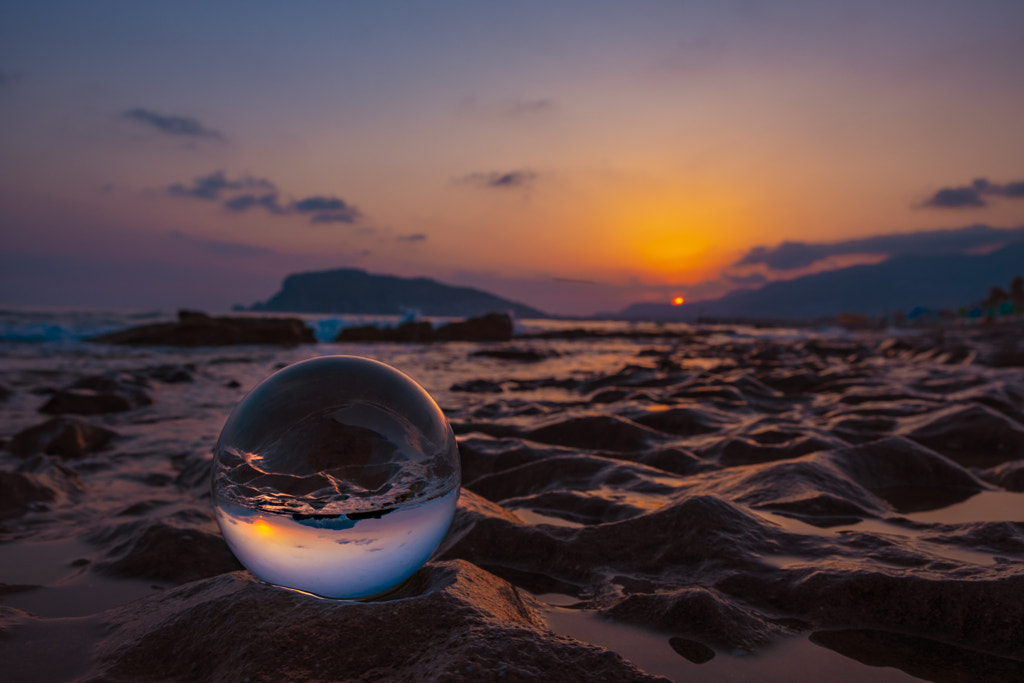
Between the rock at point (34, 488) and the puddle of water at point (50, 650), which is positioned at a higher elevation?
the puddle of water at point (50, 650)

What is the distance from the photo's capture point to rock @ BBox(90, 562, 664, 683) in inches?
48.4

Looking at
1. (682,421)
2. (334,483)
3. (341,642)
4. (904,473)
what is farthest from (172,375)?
(904,473)

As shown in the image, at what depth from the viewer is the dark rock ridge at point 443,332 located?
26984mm

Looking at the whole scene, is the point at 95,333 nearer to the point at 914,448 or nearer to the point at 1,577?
the point at 1,577

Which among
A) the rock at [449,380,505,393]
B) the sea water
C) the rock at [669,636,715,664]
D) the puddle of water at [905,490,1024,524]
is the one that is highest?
the sea water

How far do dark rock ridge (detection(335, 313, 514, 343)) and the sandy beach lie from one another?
22.1 m

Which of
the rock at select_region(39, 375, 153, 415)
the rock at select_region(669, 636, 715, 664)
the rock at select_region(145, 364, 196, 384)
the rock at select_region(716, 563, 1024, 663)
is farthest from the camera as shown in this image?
the rock at select_region(145, 364, 196, 384)

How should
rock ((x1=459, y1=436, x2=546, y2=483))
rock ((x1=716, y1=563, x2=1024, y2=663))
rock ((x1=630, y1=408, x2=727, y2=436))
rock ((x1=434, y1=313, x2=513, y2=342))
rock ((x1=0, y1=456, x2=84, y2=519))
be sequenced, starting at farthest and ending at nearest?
rock ((x1=434, y1=313, x2=513, y2=342)), rock ((x1=630, y1=408, x2=727, y2=436)), rock ((x1=459, y1=436, x2=546, y2=483)), rock ((x1=0, y1=456, x2=84, y2=519)), rock ((x1=716, y1=563, x2=1024, y2=663))

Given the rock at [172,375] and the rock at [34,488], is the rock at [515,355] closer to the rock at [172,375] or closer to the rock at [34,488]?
the rock at [172,375]

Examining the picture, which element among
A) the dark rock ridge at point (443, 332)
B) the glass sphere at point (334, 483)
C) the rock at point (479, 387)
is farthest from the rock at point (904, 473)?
the dark rock ridge at point (443, 332)

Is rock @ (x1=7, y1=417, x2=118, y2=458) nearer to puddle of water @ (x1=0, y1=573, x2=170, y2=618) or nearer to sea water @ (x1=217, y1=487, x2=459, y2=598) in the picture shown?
puddle of water @ (x1=0, y1=573, x2=170, y2=618)

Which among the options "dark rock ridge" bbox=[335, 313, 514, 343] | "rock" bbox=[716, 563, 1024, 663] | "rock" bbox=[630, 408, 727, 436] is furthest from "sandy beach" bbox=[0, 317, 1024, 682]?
"dark rock ridge" bbox=[335, 313, 514, 343]

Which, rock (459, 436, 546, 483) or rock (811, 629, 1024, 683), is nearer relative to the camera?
rock (811, 629, 1024, 683)

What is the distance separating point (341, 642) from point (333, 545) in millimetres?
258
